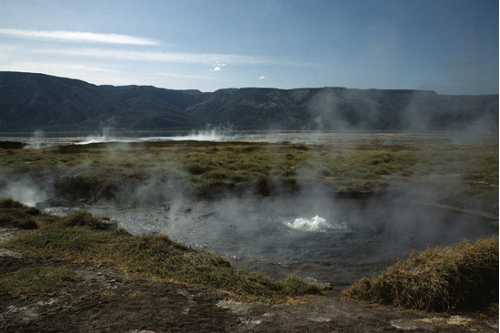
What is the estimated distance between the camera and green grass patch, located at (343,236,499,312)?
12.4 ft

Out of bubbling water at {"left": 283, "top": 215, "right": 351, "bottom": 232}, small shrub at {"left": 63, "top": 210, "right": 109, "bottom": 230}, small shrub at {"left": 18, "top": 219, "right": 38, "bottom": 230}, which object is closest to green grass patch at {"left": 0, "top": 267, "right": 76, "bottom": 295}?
small shrub at {"left": 63, "top": 210, "right": 109, "bottom": 230}

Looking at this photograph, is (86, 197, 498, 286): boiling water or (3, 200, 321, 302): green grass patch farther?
(86, 197, 498, 286): boiling water

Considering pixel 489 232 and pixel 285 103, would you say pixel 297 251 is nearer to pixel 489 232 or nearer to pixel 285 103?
pixel 489 232

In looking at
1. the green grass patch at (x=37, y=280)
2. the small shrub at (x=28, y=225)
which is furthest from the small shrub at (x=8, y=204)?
the green grass patch at (x=37, y=280)

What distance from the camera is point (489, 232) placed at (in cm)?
867

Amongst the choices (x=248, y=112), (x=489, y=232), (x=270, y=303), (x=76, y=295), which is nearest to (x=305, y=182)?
(x=489, y=232)

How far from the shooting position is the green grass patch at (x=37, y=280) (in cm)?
387

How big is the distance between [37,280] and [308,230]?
674 centimetres

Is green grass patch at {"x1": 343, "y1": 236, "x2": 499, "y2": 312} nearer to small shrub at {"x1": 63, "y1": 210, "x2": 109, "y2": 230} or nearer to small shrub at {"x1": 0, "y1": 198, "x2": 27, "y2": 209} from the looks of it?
small shrub at {"x1": 63, "y1": 210, "x2": 109, "y2": 230}

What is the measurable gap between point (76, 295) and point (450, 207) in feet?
39.9

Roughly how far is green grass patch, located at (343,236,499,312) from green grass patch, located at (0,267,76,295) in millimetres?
4140

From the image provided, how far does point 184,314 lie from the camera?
351 centimetres

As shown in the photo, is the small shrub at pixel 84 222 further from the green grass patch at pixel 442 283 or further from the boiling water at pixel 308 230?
the green grass patch at pixel 442 283

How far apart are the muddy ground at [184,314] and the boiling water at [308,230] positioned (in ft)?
7.76
